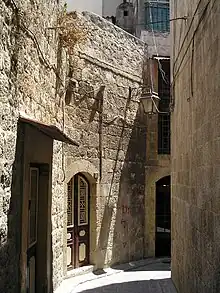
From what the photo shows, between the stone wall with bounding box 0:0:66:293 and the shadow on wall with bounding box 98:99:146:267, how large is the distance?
4.94 meters

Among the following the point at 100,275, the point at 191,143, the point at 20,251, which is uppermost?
the point at 191,143

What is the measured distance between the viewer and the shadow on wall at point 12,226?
369 cm

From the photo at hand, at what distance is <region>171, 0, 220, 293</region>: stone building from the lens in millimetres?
3879

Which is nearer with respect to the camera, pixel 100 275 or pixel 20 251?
pixel 20 251

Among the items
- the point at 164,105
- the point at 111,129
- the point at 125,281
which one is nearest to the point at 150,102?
the point at 111,129

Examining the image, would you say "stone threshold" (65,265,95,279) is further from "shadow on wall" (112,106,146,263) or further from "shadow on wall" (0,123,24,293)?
"shadow on wall" (0,123,24,293)

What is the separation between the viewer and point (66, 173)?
814cm

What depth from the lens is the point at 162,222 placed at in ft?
40.5

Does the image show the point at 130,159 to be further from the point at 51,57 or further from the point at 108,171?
the point at 51,57

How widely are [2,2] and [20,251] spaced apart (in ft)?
7.58

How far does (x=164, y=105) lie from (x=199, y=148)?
794 cm

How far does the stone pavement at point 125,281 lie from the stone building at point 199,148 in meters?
1.47

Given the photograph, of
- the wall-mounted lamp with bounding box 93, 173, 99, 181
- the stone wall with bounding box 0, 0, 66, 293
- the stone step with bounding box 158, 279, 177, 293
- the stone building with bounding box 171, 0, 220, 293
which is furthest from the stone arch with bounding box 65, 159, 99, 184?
the stone wall with bounding box 0, 0, 66, 293

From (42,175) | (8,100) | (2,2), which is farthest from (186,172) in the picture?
(2,2)
